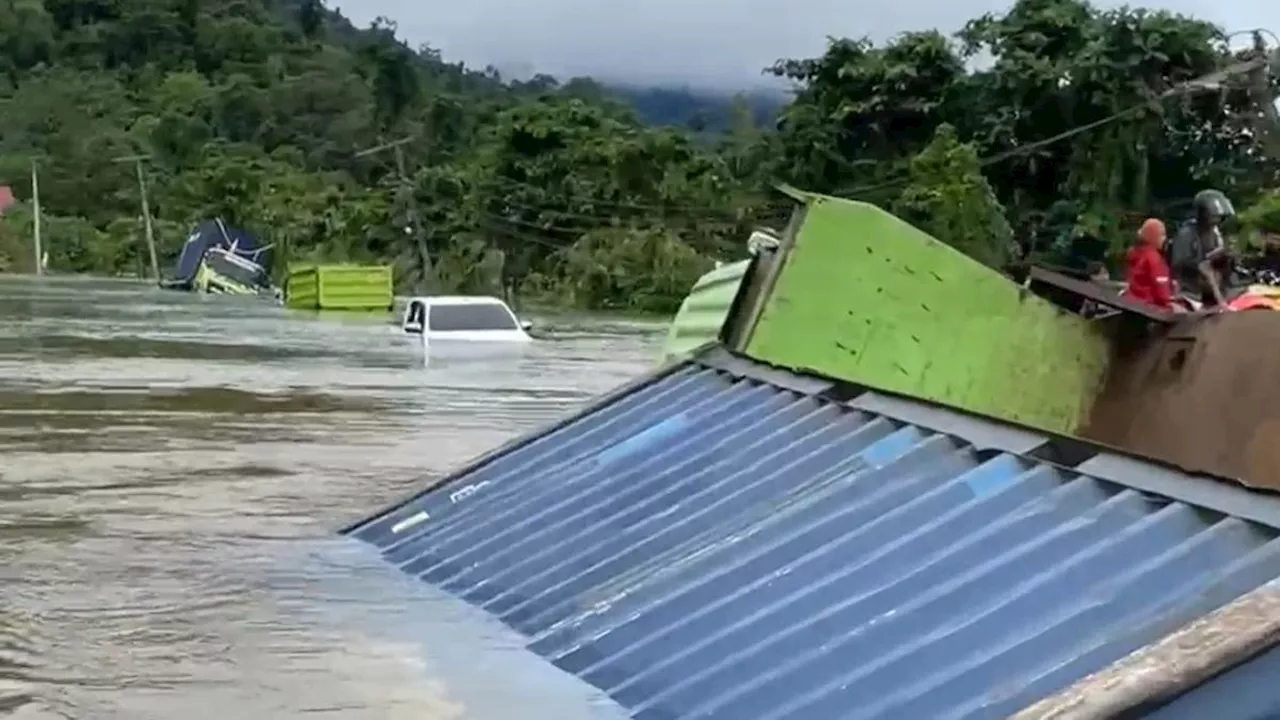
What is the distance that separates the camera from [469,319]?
36938 millimetres

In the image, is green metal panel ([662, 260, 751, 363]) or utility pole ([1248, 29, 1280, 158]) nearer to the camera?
green metal panel ([662, 260, 751, 363])

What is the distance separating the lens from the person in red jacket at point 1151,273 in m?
12.1

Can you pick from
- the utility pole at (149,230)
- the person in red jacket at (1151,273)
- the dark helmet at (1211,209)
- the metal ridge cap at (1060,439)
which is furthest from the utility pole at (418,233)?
the metal ridge cap at (1060,439)

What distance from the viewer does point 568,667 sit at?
7.30 metres

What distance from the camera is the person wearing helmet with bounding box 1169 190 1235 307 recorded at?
1220cm

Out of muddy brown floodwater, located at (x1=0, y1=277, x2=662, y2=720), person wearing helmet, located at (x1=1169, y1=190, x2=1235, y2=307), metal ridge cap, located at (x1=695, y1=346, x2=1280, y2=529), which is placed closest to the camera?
metal ridge cap, located at (x1=695, y1=346, x2=1280, y2=529)

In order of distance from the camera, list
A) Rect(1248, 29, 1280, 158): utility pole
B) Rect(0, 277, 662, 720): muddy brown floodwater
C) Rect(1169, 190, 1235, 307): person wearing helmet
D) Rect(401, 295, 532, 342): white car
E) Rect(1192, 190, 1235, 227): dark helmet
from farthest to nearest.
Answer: Rect(401, 295, 532, 342): white car
Rect(1248, 29, 1280, 158): utility pole
Rect(1192, 190, 1235, 227): dark helmet
Rect(1169, 190, 1235, 307): person wearing helmet
Rect(0, 277, 662, 720): muddy brown floodwater

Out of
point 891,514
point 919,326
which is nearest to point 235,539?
point 919,326

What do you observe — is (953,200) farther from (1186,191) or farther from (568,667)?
(568,667)

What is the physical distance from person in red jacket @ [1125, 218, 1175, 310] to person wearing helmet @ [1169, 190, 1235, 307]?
0.25 m

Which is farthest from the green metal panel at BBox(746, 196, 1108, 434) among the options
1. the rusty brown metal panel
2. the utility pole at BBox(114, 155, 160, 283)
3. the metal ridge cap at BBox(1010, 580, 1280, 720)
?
the utility pole at BBox(114, 155, 160, 283)

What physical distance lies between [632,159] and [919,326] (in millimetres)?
50688

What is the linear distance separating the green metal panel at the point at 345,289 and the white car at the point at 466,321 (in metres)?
18.9

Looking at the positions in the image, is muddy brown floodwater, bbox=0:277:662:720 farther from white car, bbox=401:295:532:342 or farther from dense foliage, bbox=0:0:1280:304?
dense foliage, bbox=0:0:1280:304
